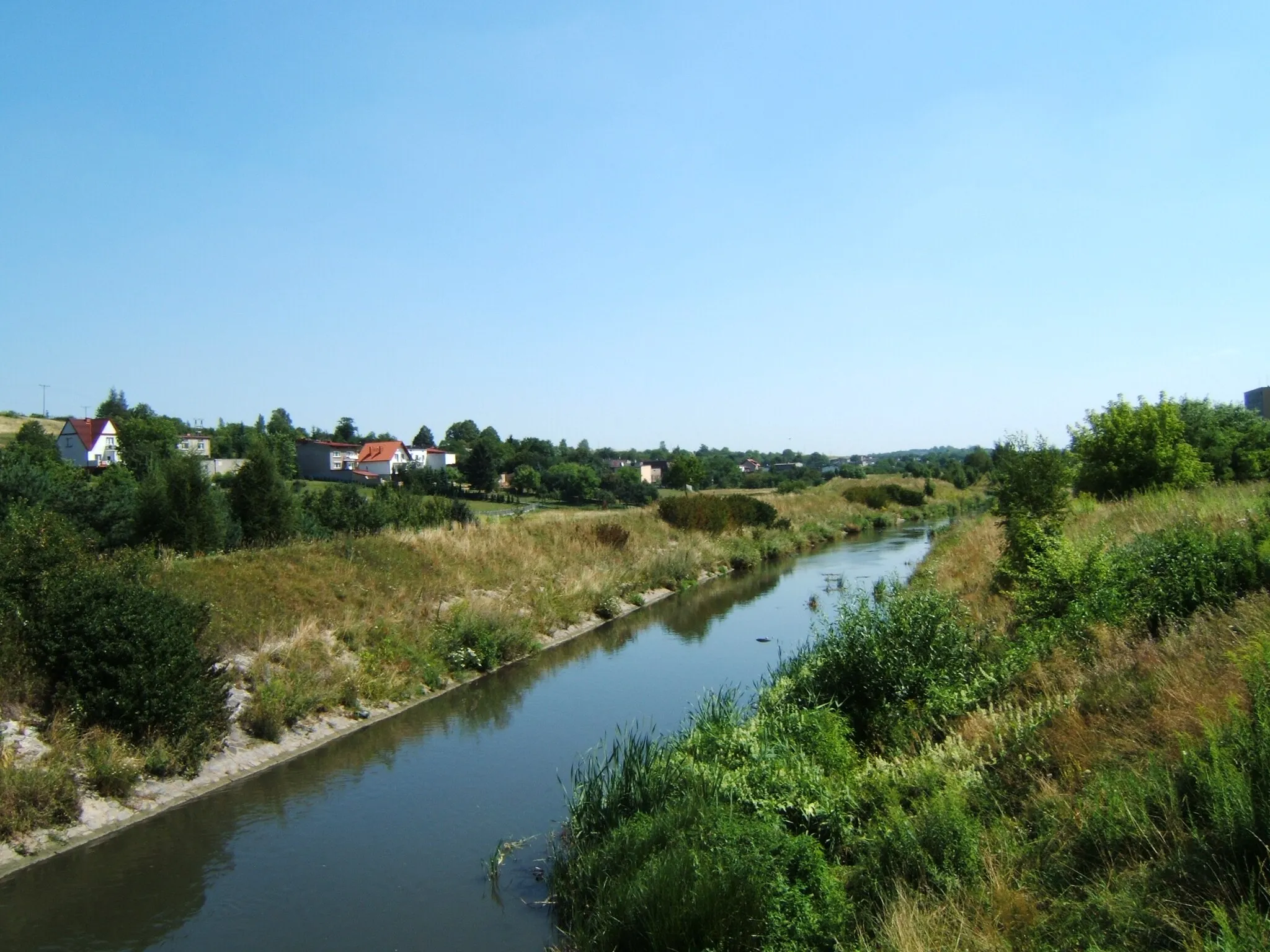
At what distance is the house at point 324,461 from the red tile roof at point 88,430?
17.1 metres

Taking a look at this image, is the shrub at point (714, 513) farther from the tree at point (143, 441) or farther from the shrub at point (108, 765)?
the shrub at point (108, 765)

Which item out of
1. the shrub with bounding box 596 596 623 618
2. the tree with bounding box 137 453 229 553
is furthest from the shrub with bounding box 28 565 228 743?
the tree with bounding box 137 453 229 553

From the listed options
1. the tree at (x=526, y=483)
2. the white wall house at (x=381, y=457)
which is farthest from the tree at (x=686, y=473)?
the white wall house at (x=381, y=457)

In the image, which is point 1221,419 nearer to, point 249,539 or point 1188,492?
point 1188,492

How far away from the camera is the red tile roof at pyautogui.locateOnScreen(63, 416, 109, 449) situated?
81125 millimetres

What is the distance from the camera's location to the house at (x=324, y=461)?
82.6 m

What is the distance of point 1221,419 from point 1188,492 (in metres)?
12.7

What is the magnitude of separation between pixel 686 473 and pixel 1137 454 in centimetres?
6985

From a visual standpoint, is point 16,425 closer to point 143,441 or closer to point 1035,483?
point 143,441

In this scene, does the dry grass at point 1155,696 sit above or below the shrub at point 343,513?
below

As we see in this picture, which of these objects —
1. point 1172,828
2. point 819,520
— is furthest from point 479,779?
point 819,520

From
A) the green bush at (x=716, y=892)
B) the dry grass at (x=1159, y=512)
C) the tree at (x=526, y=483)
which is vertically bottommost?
the green bush at (x=716, y=892)

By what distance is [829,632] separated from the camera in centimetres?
1311

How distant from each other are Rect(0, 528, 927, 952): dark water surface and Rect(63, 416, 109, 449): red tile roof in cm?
7670
